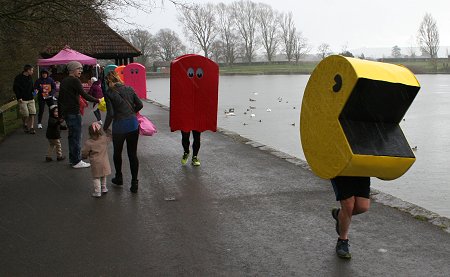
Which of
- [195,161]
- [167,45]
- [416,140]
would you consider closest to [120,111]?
[195,161]

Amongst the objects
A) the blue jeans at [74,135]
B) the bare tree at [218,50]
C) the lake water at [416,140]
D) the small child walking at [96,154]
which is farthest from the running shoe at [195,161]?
the bare tree at [218,50]

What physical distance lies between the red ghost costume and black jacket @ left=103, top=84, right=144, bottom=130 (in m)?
1.98

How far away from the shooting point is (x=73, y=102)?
27.7 feet

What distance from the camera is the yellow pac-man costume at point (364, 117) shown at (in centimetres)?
407

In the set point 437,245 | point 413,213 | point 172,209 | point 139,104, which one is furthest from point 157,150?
point 437,245

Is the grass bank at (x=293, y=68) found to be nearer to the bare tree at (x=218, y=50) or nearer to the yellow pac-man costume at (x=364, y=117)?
the bare tree at (x=218, y=50)

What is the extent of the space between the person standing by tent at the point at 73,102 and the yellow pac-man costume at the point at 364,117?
15.4ft

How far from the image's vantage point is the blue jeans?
28.0ft

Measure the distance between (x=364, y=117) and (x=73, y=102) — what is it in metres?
5.60

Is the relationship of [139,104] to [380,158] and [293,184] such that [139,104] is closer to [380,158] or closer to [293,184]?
[293,184]

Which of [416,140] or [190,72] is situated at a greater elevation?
[190,72]

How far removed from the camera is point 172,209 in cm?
631

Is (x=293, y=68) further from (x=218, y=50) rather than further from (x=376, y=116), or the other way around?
(x=376, y=116)

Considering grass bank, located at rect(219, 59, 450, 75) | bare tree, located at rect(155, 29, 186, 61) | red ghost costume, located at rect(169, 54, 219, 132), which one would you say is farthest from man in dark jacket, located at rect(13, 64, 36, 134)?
bare tree, located at rect(155, 29, 186, 61)
